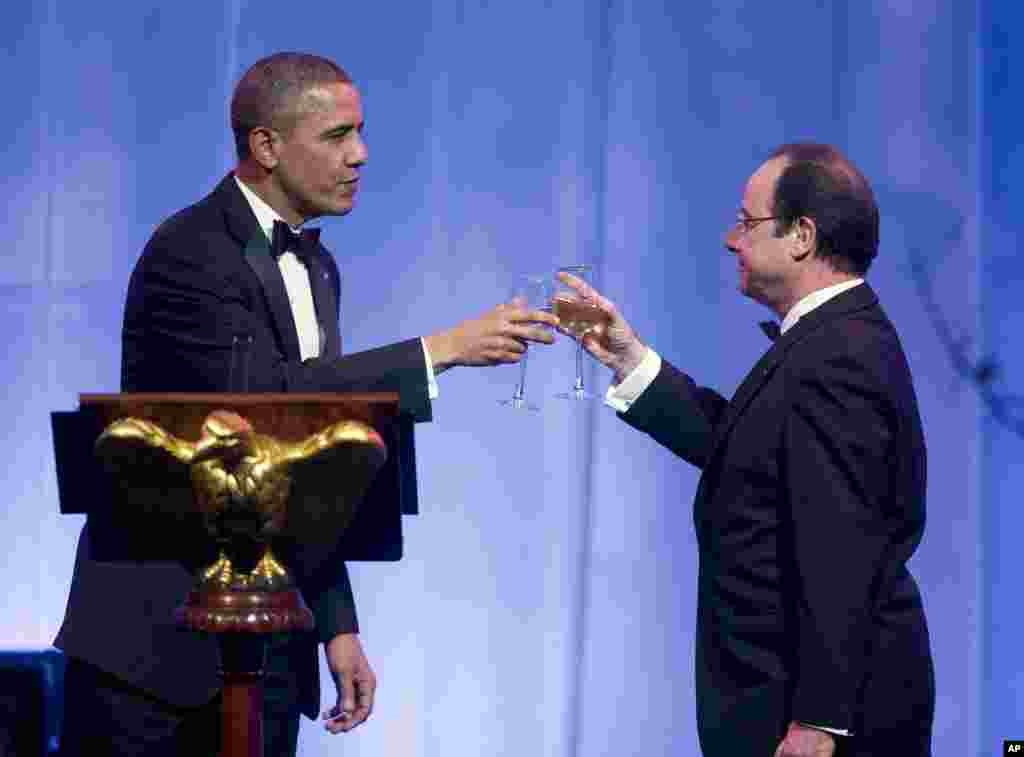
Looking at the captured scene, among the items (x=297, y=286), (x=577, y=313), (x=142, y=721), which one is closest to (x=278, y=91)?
(x=297, y=286)

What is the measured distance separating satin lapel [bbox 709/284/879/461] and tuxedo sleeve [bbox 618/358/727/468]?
0.91 feet

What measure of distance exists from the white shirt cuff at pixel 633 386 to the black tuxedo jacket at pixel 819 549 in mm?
351

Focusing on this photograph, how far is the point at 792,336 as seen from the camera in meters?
2.62

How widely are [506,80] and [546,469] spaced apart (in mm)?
988

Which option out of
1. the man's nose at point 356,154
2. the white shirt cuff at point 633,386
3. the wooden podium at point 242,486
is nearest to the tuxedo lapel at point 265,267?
the man's nose at point 356,154

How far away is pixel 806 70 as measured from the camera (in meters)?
4.17

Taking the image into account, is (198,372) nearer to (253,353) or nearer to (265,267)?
(253,353)

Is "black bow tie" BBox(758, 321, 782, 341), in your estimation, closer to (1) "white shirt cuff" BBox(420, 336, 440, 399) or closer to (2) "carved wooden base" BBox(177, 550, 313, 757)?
(1) "white shirt cuff" BBox(420, 336, 440, 399)

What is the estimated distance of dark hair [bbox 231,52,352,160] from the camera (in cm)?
270

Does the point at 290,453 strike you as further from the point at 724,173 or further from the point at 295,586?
the point at 724,173

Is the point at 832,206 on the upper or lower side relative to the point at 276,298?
upper

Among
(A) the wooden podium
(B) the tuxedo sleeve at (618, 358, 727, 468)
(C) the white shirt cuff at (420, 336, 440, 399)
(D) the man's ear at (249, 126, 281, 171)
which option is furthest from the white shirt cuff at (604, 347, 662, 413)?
(A) the wooden podium

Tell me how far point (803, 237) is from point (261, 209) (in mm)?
900

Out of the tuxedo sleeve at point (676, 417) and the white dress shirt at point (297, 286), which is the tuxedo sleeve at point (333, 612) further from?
the tuxedo sleeve at point (676, 417)
